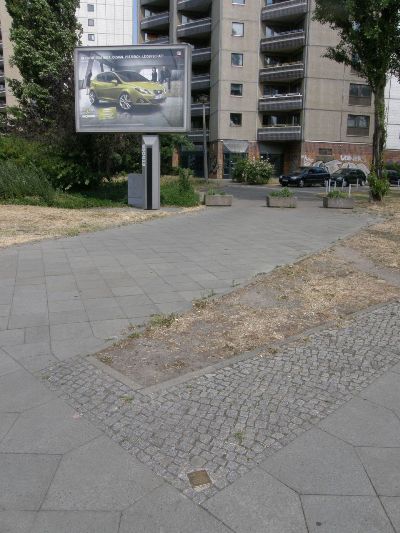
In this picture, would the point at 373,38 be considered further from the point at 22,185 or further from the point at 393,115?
the point at 393,115

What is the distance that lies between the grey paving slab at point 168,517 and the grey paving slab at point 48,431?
72 centimetres

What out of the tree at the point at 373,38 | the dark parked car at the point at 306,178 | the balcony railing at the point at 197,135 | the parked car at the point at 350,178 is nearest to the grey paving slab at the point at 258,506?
the tree at the point at 373,38

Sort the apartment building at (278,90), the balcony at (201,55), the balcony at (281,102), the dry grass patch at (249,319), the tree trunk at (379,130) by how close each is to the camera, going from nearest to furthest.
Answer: the dry grass patch at (249,319) → the tree trunk at (379,130) → the apartment building at (278,90) → the balcony at (281,102) → the balcony at (201,55)

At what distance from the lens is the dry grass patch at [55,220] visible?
10.8 metres

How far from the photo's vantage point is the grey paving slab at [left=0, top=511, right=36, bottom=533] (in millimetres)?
2283

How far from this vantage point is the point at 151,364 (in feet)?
13.4

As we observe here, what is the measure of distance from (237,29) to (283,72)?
19.4 feet

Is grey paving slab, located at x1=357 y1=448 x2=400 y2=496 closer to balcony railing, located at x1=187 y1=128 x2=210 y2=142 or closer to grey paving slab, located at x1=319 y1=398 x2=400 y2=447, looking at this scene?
grey paving slab, located at x1=319 y1=398 x2=400 y2=447

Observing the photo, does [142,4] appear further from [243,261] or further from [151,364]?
[151,364]

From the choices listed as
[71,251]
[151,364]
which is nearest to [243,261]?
[71,251]

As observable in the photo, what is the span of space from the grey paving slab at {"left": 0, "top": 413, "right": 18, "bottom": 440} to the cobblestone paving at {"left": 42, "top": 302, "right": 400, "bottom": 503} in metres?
0.41

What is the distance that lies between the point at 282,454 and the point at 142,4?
59199mm

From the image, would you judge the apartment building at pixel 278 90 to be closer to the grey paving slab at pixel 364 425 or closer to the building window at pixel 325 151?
the building window at pixel 325 151

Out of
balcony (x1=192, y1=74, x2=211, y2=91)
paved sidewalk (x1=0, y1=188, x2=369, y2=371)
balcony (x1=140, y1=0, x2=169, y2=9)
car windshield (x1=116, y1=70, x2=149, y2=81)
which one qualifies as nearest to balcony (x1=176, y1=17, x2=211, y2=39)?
balcony (x1=192, y1=74, x2=211, y2=91)
